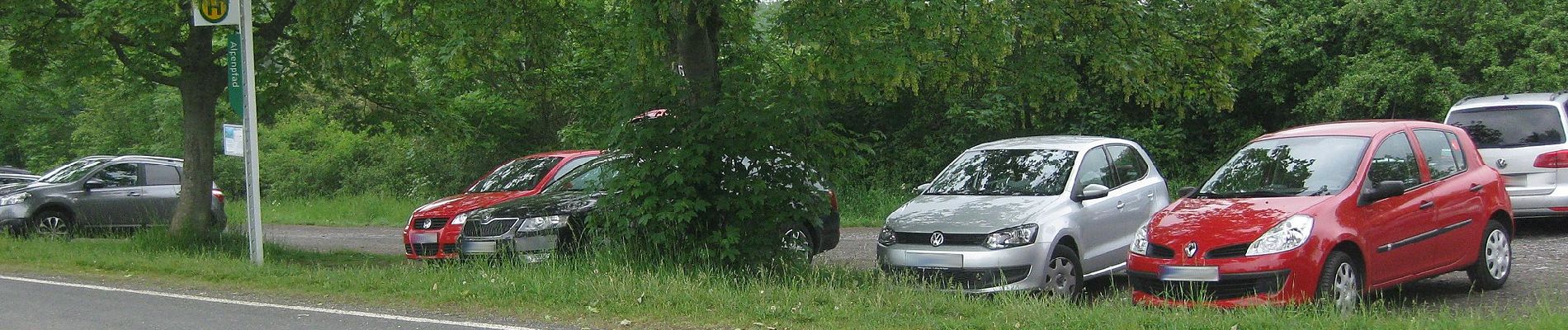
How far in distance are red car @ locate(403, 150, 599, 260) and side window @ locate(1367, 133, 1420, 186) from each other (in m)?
6.72

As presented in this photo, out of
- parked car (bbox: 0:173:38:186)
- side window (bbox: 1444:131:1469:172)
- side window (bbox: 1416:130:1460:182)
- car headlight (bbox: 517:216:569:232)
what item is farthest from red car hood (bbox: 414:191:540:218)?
parked car (bbox: 0:173:38:186)

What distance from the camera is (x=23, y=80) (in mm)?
15727

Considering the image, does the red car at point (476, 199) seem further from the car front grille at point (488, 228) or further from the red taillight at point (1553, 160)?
the red taillight at point (1553, 160)

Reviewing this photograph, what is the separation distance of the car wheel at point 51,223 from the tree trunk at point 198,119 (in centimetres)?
349

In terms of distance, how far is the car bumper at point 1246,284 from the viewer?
7547 millimetres

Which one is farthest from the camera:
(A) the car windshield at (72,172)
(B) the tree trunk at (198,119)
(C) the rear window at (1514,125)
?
(A) the car windshield at (72,172)

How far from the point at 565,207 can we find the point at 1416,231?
23.6 ft

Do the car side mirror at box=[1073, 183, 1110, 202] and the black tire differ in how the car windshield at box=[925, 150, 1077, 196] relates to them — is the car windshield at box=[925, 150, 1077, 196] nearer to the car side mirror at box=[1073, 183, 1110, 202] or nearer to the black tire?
the car side mirror at box=[1073, 183, 1110, 202]

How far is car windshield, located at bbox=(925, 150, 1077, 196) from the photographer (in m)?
10.0

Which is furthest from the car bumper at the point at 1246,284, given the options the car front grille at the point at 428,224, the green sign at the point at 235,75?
the green sign at the point at 235,75

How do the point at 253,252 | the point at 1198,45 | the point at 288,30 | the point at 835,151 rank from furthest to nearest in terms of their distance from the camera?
the point at 288,30
the point at 253,252
the point at 1198,45
the point at 835,151

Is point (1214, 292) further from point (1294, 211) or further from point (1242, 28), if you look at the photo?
point (1242, 28)

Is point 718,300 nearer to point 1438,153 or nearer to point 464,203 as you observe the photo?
point 464,203

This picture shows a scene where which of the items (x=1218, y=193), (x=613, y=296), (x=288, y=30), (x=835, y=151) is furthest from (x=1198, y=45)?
(x=288, y=30)
